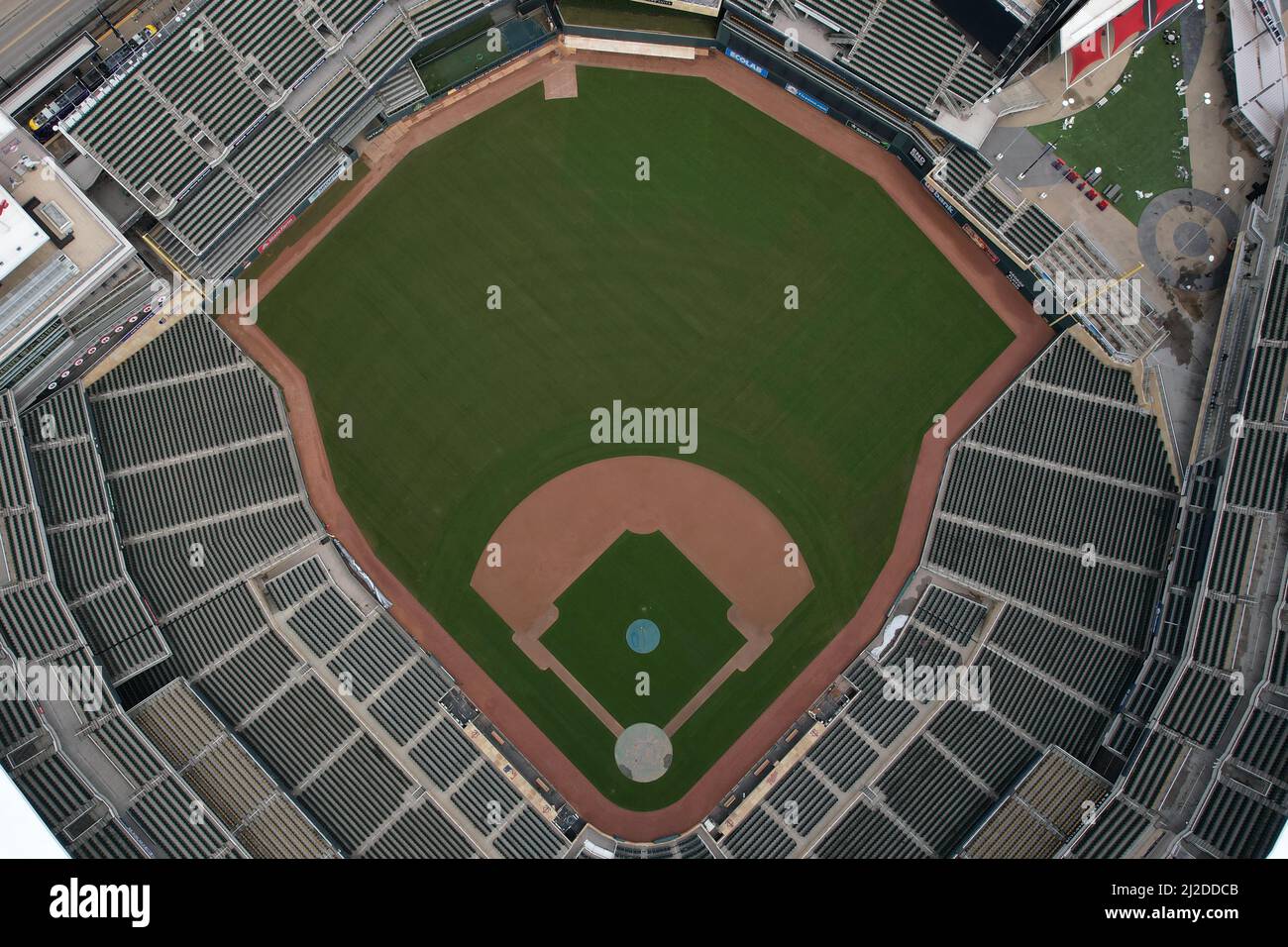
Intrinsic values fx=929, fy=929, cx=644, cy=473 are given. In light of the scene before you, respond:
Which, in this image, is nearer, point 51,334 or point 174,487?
point 51,334

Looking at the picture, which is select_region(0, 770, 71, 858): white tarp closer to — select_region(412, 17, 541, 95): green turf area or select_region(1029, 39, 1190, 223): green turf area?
select_region(412, 17, 541, 95): green turf area

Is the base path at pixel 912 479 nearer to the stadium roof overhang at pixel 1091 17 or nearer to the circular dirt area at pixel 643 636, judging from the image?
the circular dirt area at pixel 643 636

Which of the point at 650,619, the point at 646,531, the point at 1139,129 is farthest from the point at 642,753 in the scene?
the point at 1139,129

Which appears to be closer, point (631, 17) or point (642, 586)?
point (642, 586)

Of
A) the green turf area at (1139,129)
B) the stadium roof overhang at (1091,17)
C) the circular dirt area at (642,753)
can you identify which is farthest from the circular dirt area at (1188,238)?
the circular dirt area at (642,753)

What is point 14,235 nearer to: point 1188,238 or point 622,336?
point 622,336

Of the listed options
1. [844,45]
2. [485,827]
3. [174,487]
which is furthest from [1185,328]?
[174,487]

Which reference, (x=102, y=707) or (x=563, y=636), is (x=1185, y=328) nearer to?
(x=563, y=636)
